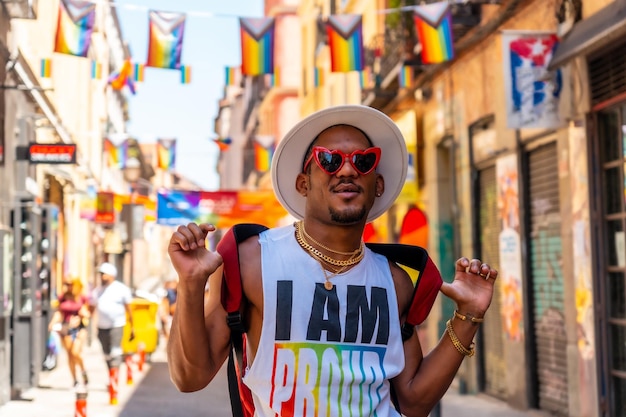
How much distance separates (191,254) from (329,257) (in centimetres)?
48

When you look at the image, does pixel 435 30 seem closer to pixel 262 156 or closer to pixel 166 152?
pixel 166 152

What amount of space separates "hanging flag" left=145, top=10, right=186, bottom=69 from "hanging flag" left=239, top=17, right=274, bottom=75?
79 cm

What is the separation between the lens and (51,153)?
15.6 metres

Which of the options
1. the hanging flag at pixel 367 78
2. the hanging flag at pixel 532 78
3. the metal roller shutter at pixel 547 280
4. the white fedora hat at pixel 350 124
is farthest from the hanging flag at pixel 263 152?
the white fedora hat at pixel 350 124

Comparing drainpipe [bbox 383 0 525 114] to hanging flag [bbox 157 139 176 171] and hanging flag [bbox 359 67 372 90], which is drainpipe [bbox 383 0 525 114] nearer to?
hanging flag [bbox 359 67 372 90]

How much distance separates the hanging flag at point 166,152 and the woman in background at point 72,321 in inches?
560

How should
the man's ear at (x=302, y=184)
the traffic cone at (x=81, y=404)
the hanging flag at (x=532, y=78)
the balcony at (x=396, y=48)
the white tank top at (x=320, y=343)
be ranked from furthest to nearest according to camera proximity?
the balcony at (x=396, y=48)
the hanging flag at (x=532, y=78)
the traffic cone at (x=81, y=404)
the man's ear at (x=302, y=184)
the white tank top at (x=320, y=343)

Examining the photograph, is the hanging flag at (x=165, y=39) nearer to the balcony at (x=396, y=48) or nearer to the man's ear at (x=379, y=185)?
the balcony at (x=396, y=48)

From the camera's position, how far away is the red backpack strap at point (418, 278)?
336 cm

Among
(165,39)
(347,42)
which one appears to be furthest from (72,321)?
(347,42)

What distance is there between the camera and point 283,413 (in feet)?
9.98

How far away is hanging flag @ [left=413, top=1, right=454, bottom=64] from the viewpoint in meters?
13.1

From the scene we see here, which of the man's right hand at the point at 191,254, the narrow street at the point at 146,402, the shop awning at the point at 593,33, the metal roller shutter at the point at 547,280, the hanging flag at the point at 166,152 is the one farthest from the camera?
the hanging flag at the point at 166,152

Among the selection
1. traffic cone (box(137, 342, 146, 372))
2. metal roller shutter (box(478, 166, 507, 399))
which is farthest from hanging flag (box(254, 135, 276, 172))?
metal roller shutter (box(478, 166, 507, 399))
